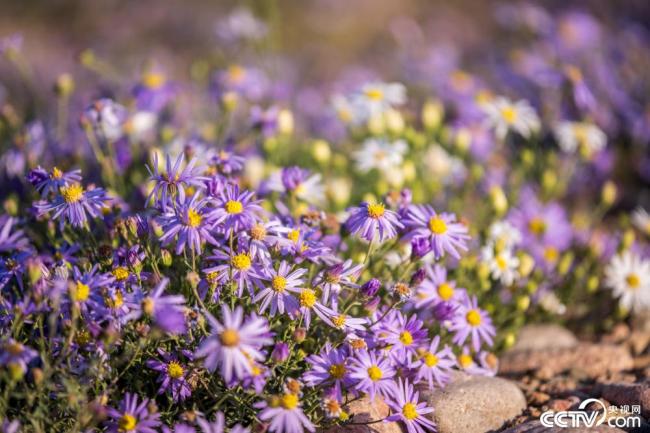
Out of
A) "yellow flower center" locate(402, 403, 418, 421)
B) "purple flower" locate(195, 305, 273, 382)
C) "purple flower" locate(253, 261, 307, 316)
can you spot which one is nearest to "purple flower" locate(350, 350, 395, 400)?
"yellow flower center" locate(402, 403, 418, 421)

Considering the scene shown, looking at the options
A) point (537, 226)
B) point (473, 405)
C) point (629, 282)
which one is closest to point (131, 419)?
point (473, 405)

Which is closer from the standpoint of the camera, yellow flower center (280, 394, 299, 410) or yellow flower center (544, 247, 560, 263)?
yellow flower center (280, 394, 299, 410)

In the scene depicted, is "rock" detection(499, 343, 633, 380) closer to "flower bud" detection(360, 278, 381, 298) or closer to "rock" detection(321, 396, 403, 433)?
"rock" detection(321, 396, 403, 433)

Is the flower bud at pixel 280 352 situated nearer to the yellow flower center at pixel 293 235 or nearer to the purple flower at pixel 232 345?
the purple flower at pixel 232 345

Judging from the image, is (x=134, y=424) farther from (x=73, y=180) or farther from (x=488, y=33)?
(x=488, y=33)

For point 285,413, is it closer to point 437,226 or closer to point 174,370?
point 174,370
